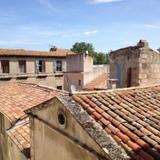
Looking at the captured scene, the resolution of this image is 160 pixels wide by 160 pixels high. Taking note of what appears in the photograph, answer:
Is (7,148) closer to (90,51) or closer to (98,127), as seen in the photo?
(98,127)

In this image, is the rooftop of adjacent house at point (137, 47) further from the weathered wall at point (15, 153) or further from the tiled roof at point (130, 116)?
the weathered wall at point (15, 153)

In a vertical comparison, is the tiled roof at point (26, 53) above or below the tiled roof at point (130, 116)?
above

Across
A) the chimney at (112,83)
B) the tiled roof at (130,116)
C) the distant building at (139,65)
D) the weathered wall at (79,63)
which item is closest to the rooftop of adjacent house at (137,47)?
the distant building at (139,65)

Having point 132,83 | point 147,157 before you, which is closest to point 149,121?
point 147,157

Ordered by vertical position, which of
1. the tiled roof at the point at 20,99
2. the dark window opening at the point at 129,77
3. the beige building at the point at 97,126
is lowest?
the tiled roof at the point at 20,99

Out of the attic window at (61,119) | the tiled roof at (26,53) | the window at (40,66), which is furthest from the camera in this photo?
the window at (40,66)

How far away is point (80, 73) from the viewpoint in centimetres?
2736

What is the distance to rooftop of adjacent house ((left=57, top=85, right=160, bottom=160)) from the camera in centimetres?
479

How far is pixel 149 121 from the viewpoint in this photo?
5781mm

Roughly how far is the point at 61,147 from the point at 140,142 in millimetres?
2073

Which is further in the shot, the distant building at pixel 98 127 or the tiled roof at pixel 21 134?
the tiled roof at pixel 21 134

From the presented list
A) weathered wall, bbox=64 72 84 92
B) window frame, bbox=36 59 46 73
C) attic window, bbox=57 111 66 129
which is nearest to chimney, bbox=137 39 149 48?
attic window, bbox=57 111 66 129

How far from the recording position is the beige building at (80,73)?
27.3m

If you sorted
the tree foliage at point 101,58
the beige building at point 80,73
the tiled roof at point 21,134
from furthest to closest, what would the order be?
the tree foliage at point 101,58 < the beige building at point 80,73 < the tiled roof at point 21,134
